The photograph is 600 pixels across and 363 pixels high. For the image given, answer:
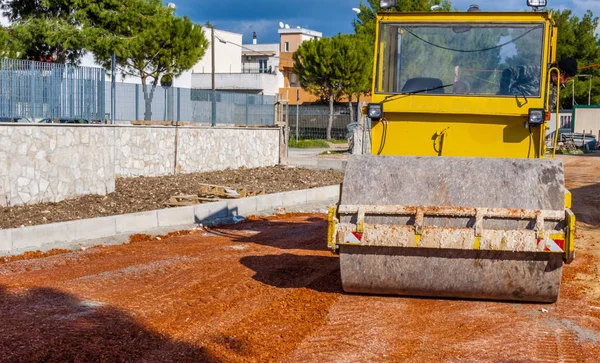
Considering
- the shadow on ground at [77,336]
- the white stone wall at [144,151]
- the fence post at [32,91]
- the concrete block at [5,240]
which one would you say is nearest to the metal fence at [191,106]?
the white stone wall at [144,151]

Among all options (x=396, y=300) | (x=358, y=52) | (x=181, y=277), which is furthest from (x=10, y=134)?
(x=358, y=52)

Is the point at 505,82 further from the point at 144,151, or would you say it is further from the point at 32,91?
the point at 144,151

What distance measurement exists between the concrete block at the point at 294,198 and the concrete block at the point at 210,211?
230cm

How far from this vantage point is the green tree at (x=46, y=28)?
25547 mm

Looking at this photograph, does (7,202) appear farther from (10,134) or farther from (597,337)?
(597,337)

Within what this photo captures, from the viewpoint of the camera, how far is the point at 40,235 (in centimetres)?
1102

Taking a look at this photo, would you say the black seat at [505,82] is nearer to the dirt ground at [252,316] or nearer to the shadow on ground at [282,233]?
the dirt ground at [252,316]

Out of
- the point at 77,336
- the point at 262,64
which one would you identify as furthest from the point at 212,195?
the point at 262,64

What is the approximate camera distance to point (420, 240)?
708 cm

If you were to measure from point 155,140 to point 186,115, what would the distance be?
285cm

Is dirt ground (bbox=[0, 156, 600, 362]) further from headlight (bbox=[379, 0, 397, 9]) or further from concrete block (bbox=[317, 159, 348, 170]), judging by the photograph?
concrete block (bbox=[317, 159, 348, 170])

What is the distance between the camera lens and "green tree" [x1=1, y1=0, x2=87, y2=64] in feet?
83.8

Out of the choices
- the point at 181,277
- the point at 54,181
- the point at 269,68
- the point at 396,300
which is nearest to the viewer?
the point at 396,300

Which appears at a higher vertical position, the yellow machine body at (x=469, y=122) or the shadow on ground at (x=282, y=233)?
the yellow machine body at (x=469, y=122)
